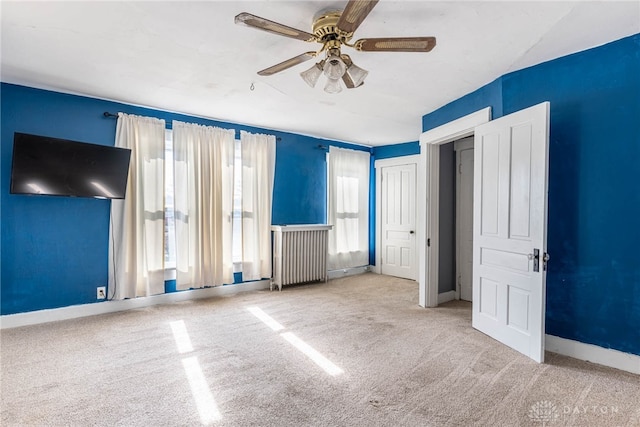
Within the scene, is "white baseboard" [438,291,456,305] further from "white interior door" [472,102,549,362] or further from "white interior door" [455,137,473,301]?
"white interior door" [472,102,549,362]

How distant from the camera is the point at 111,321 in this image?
3471 millimetres

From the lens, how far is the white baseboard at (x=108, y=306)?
3.31 meters

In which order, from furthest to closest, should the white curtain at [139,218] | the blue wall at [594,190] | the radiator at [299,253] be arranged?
1. the radiator at [299,253]
2. the white curtain at [139,218]
3. the blue wall at [594,190]

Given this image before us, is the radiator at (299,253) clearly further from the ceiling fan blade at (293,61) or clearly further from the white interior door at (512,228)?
the ceiling fan blade at (293,61)

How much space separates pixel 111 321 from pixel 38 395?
1421 mm

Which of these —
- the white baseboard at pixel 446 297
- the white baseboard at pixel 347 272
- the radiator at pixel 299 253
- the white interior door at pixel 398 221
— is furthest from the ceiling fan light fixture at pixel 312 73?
the white baseboard at pixel 347 272

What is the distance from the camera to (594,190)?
2555 millimetres

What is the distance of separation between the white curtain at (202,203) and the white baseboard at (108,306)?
6.3 inches

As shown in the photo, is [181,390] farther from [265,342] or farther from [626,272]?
[626,272]

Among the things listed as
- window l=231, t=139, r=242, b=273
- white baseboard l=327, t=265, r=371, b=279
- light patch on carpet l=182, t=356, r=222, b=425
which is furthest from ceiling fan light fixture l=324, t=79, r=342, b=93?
white baseboard l=327, t=265, r=371, b=279

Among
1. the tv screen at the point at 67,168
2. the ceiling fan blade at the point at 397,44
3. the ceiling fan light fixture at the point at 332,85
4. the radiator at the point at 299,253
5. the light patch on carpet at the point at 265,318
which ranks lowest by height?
the light patch on carpet at the point at 265,318

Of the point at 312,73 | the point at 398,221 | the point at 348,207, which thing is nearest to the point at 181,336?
the point at 312,73

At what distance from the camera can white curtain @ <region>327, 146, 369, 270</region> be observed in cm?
577

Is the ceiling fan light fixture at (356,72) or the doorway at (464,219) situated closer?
the ceiling fan light fixture at (356,72)
